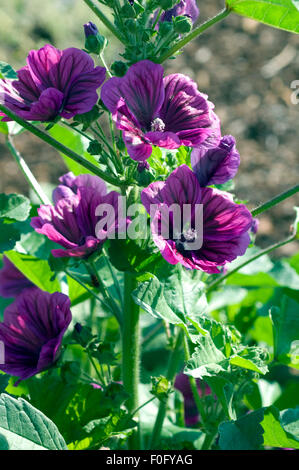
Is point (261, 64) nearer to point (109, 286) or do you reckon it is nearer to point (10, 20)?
point (10, 20)

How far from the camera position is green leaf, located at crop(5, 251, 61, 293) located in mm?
1041

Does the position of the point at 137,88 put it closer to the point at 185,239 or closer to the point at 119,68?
the point at 119,68

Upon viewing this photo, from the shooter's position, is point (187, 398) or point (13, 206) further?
point (187, 398)

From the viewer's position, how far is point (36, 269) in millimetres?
1050

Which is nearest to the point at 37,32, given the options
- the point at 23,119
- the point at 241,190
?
the point at 241,190

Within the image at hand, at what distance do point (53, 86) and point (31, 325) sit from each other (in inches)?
13.9

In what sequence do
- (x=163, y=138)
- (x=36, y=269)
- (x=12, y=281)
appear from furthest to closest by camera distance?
(x=12, y=281)
(x=36, y=269)
(x=163, y=138)

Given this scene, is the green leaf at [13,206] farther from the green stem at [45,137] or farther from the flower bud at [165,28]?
the flower bud at [165,28]

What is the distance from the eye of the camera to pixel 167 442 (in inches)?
41.1

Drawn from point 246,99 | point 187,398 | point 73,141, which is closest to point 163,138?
point 73,141

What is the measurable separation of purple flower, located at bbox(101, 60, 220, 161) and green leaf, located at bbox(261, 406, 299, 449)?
38cm

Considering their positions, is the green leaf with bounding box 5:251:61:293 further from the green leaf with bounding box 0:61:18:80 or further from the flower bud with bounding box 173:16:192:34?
the flower bud with bounding box 173:16:192:34

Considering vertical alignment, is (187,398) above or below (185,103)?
below
